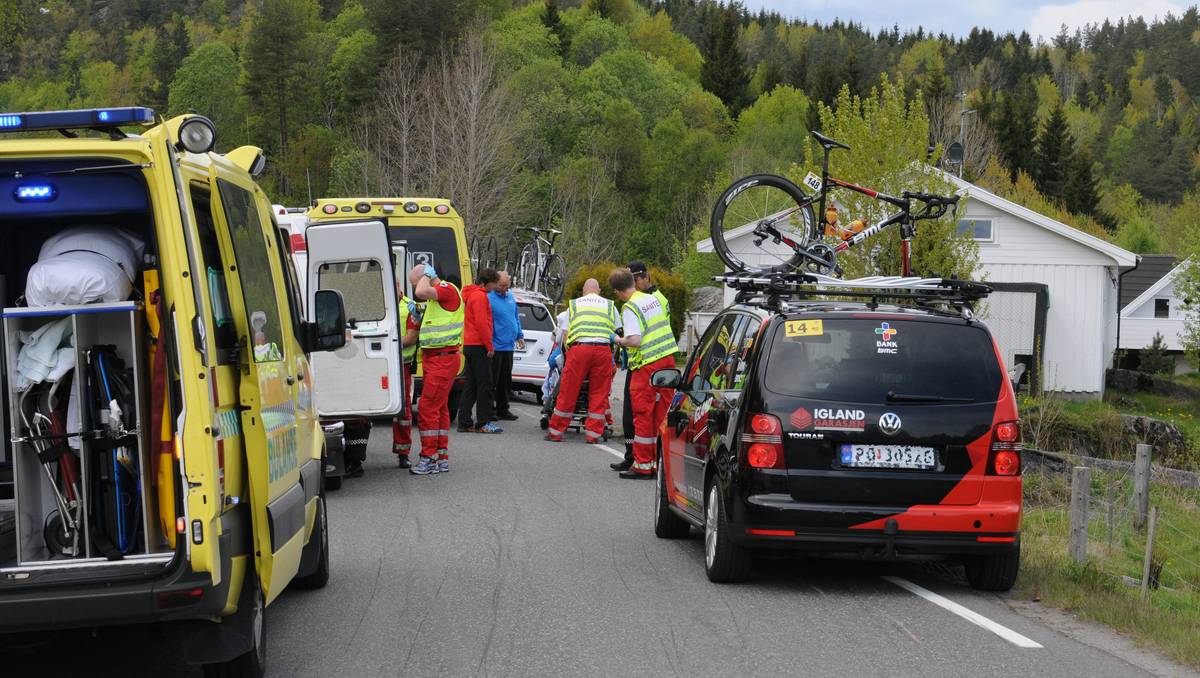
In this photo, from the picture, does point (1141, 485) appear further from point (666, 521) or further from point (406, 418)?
point (406, 418)

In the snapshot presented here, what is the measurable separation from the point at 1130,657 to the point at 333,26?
338ft

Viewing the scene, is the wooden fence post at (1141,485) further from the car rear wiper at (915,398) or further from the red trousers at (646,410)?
the car rear wiper at (915,398)

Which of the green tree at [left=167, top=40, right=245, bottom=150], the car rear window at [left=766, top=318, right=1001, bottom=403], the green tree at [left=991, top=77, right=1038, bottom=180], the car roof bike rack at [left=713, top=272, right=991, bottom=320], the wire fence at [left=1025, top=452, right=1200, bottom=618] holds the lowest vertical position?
the wire fence at [left=1025, top=452, right=1200, bottom=618]

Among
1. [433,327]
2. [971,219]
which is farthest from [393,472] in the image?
[971,219]

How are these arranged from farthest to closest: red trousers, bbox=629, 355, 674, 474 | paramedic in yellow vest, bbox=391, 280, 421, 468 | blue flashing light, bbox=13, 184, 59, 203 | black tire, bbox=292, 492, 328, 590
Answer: paramedic in yellow vest, bbox=391, 280, 421, 468 < red trousers, bbox=629, 355, 674, 474 < black tire, bbox=292, 492, 328, 590 < blue flashing light, bbox=13, 184, 59, 203

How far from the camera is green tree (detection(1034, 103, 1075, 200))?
296 feet

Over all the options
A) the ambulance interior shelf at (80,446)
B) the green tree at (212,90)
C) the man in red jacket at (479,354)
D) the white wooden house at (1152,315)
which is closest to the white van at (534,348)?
the man in red jacket at (479,354)

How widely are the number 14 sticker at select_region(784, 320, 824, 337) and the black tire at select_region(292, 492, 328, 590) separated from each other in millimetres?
2865

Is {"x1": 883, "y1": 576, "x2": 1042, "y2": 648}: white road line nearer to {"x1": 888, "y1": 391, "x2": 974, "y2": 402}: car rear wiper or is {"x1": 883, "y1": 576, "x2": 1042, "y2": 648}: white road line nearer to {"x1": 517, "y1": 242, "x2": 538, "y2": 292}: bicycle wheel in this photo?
{"x1": 888, "y1": 391, "x2": 974, "y2": 402}: car rear wiper

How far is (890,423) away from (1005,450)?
696 mm

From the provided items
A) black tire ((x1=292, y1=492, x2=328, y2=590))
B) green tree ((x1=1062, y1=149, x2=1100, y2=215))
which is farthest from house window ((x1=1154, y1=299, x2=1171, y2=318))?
black tire ((x1=292, y1=492, x2=328, y2=590))

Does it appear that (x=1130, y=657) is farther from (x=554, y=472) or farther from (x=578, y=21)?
(x=578, y=21)

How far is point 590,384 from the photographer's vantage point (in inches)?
666

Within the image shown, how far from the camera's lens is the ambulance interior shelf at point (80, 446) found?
570 centimetres
